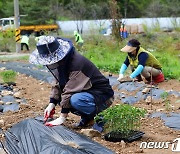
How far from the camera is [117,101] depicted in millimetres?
6664

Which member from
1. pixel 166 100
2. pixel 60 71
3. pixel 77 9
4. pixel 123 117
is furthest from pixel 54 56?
pixel 77 9

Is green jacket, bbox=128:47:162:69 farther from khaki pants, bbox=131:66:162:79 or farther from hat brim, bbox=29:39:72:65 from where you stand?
hat brim, bbox=29:39:72:65

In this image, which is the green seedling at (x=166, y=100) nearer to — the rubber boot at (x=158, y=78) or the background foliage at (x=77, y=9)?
the rubber boot at (x=158, y=78)

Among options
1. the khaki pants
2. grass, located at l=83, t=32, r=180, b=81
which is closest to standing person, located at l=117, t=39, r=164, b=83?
the khaki pants

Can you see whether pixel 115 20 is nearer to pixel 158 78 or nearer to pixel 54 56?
pixel 158 78

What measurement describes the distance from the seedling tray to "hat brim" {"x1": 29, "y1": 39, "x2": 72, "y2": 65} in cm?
88

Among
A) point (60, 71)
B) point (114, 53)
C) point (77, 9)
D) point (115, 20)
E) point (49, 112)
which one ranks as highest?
point (60, 71)

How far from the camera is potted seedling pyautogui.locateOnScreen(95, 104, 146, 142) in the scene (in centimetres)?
396

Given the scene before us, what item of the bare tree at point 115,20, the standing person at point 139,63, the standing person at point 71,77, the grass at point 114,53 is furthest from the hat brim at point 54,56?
the bare tree at point 115,20

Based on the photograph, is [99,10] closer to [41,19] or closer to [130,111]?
[41,19]

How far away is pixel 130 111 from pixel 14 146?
1089 mm

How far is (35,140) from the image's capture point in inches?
154

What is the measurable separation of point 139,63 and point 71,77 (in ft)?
10.7

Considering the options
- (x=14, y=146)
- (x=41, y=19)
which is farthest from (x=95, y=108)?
(x=41, y=19)
